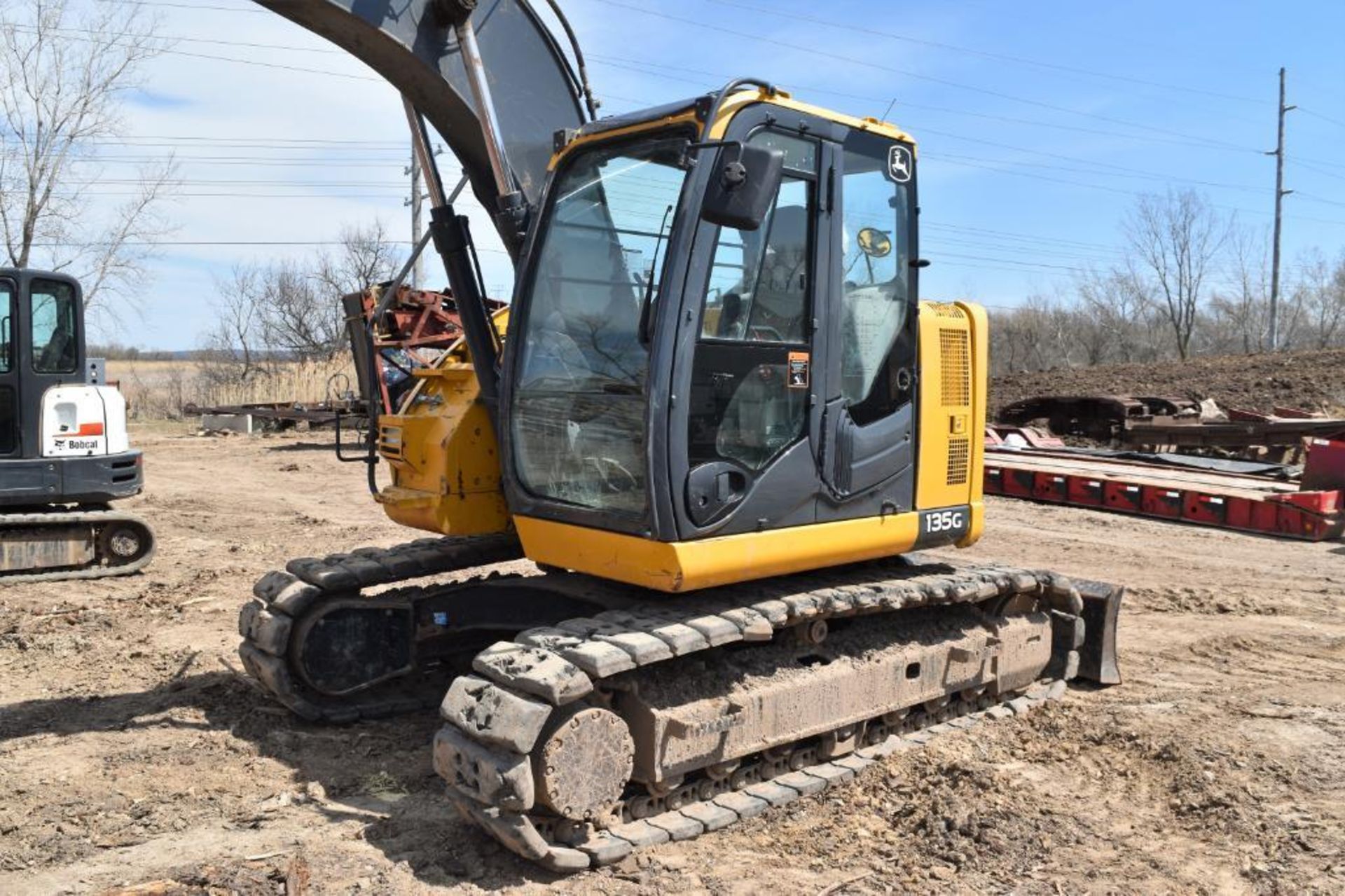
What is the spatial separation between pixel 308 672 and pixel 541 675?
214cm

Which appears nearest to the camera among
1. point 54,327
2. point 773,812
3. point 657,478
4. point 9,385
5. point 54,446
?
point 657,478

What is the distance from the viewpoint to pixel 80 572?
970 centimetres

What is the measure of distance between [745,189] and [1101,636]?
12.6 ft

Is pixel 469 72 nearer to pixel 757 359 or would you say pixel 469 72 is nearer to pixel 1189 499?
pixel 757 359

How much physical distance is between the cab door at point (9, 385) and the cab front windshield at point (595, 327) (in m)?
6.80

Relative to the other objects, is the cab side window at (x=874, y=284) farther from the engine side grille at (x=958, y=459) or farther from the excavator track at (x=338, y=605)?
the excavator track at (x=338, y=605)

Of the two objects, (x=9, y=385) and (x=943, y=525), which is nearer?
(x=943, y=525)

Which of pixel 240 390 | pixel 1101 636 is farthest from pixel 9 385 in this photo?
pixel 240 390

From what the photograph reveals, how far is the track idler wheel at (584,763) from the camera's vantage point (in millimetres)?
3871

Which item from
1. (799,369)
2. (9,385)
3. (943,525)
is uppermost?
(799,369)

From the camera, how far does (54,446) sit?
9445 mm

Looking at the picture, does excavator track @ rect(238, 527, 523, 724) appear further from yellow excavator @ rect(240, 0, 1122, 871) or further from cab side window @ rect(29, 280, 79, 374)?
cab side window @ rect(29, 280, 79, 374)

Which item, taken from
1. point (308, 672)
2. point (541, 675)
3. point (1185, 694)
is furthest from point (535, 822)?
point (1185, 694)

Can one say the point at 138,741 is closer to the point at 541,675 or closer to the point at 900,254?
the point at 541,675
